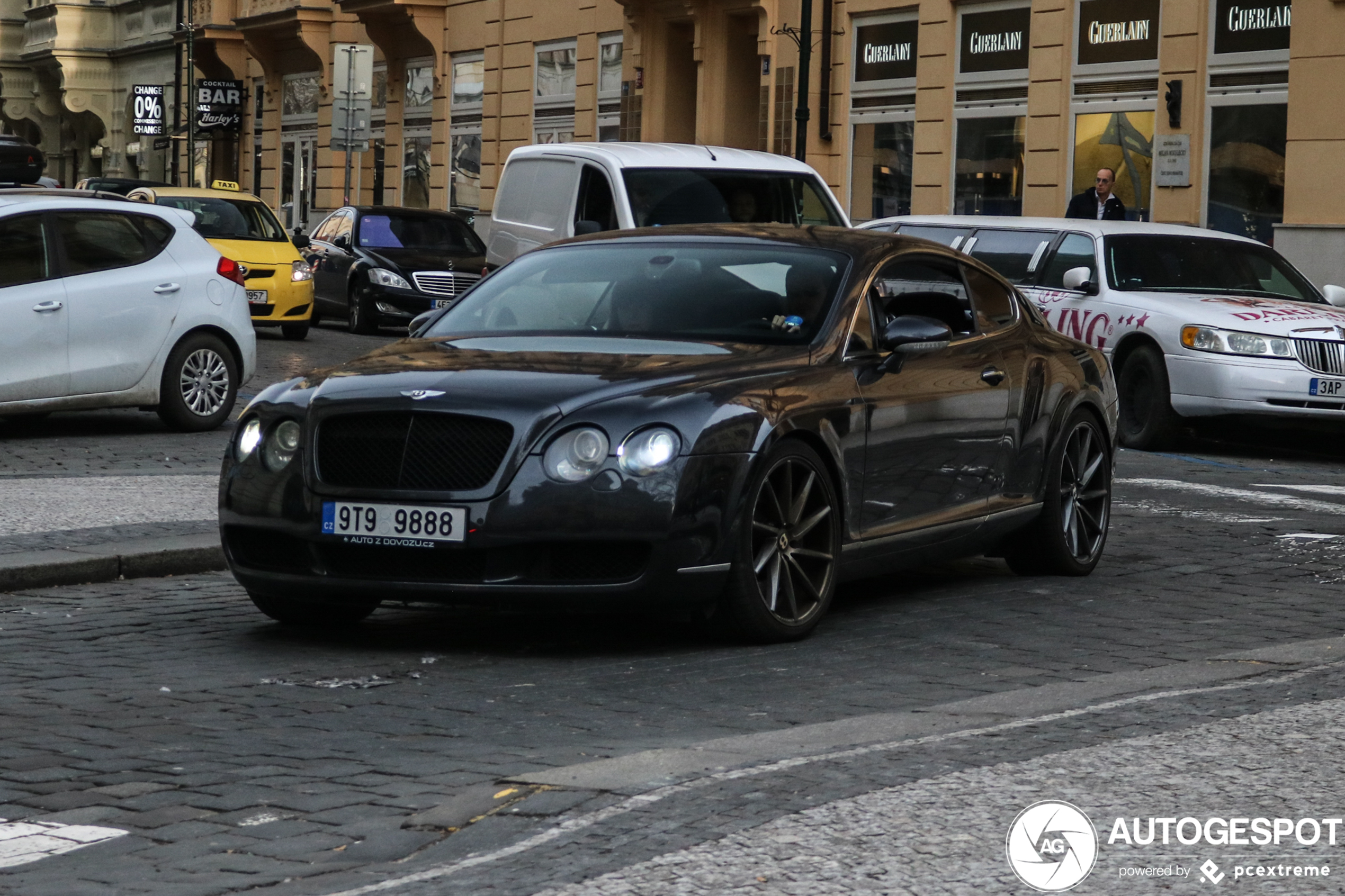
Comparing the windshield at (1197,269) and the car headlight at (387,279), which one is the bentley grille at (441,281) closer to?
the car headlight at (387,279)

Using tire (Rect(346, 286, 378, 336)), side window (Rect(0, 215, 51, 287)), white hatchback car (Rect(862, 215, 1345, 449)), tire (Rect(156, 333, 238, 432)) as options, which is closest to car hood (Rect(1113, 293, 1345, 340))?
white hatchback car (Rect(862, 215, 1345, 449))

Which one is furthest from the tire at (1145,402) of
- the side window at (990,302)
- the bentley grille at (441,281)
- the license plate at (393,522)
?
the bentley grille at (441,281)

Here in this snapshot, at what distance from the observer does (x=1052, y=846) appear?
427 centimetres

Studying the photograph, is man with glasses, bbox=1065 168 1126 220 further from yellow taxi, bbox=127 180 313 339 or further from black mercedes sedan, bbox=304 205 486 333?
yellow taxi, bbox=127 180 313 339

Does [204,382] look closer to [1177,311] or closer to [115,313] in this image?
[115,313]

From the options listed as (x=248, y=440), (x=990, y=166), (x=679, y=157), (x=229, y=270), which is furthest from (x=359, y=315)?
(x=248, y=440)

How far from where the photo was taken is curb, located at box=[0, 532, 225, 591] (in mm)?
8359

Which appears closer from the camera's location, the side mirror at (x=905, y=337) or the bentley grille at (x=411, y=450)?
the bentley grille at (x=411, y=450)

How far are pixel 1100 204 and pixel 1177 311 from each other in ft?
20.9

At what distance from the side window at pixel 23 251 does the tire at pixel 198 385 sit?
1197mm

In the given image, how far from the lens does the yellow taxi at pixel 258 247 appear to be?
23.9 meters

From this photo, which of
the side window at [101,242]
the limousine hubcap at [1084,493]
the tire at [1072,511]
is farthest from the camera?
the side window at [101,242]

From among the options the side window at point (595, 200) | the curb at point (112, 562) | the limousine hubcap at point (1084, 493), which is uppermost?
the side window at point (595, 200)

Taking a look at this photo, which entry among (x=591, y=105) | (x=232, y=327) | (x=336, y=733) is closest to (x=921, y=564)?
(x=336, y=733)
